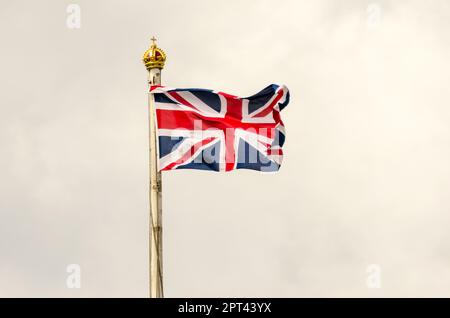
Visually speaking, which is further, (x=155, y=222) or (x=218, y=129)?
(x=218, y=129)

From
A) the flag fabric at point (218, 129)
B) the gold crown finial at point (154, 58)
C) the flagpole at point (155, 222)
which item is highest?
the gold crown finial at point (154, 58)

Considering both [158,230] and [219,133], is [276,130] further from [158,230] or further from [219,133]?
[158,230]

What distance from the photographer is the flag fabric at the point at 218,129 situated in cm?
5806

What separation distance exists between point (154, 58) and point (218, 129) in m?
3.77

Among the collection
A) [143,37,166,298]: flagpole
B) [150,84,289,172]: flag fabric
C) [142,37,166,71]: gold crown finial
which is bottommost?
[143,37,166,298]: flagpole

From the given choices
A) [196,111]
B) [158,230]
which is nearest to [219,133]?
[196,111]

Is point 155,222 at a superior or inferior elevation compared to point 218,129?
inferior

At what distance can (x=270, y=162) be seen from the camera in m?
60.4

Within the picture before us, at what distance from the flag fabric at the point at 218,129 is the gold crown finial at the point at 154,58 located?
0.81m

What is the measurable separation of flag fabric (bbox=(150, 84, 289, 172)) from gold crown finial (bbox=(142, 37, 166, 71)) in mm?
808

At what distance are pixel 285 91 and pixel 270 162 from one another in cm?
307

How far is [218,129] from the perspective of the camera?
59.7 metres

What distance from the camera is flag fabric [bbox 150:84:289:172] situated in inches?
2286

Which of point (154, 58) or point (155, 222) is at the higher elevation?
point (154, 58)
